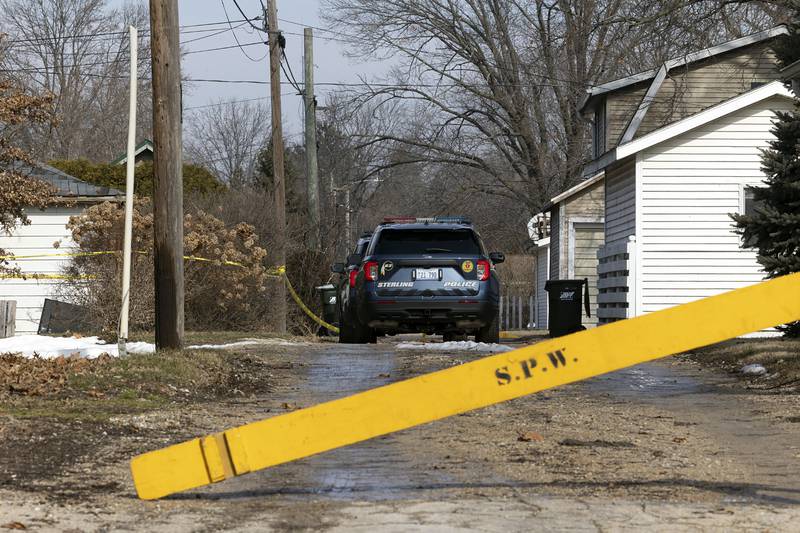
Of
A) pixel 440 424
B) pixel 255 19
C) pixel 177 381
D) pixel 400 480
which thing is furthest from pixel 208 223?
pixel 400 480

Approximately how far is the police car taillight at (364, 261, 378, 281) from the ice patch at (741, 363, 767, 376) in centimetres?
613

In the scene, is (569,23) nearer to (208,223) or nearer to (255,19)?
(255,19)

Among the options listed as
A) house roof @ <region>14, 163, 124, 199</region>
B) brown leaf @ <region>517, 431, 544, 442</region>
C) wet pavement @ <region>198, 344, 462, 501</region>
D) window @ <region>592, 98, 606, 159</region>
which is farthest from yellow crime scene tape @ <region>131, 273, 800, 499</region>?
window @ <region>592, 98, 606, 159</region>

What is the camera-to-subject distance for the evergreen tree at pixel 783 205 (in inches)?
698

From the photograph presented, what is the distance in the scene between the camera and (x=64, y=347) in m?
17.2

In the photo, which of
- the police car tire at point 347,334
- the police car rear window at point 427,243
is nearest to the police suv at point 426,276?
the police car rear window at point 427,243

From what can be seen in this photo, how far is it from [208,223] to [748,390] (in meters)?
15.7

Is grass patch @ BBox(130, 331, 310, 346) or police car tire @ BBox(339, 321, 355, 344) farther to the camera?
police car tire @ BBox(339, 321, 355, 344)

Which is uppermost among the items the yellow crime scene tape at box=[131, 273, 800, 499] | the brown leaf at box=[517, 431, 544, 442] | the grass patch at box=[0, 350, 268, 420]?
the yellow crime scene tape at box=[131, 273, 800, 499]

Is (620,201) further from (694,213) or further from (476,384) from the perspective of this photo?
(476,384)

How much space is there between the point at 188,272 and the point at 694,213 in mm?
10060

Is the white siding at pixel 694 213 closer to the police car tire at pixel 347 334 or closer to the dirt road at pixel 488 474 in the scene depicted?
the police car tire at pixel 347 334

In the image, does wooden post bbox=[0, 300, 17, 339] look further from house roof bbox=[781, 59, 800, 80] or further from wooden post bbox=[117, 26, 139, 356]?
house roof bbox=[781, 59, 800, 80]

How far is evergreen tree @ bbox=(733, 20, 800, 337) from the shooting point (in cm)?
1773
